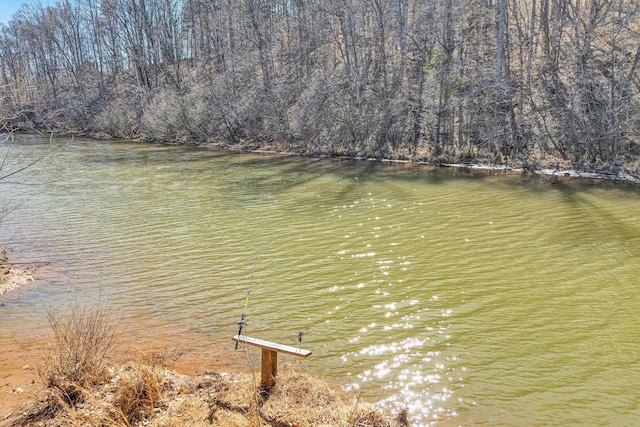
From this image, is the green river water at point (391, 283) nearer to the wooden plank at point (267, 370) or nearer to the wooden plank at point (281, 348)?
the wooden plank at point (267, 370)

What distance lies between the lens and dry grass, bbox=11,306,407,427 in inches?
153

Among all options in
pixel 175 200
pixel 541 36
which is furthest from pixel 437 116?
pixel 175 200

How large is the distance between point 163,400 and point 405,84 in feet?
88.6

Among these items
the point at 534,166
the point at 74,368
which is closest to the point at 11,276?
the point at 74,368

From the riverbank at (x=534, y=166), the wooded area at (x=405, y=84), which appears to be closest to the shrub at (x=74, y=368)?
the wooded area at (x=405, y=84)

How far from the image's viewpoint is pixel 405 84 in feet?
91.9

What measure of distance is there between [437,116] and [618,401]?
22.4m

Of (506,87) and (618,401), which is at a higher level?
(506,87)

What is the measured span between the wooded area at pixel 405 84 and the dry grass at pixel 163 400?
3445mm

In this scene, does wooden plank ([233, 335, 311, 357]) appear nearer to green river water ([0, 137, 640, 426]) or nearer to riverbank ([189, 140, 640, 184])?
green river water ([0, 137, 640, 426])

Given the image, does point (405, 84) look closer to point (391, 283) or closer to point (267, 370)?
point (391, 283)

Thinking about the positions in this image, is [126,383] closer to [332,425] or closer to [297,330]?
[332,425]

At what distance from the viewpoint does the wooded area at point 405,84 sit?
838 inches

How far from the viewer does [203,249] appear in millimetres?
10000
